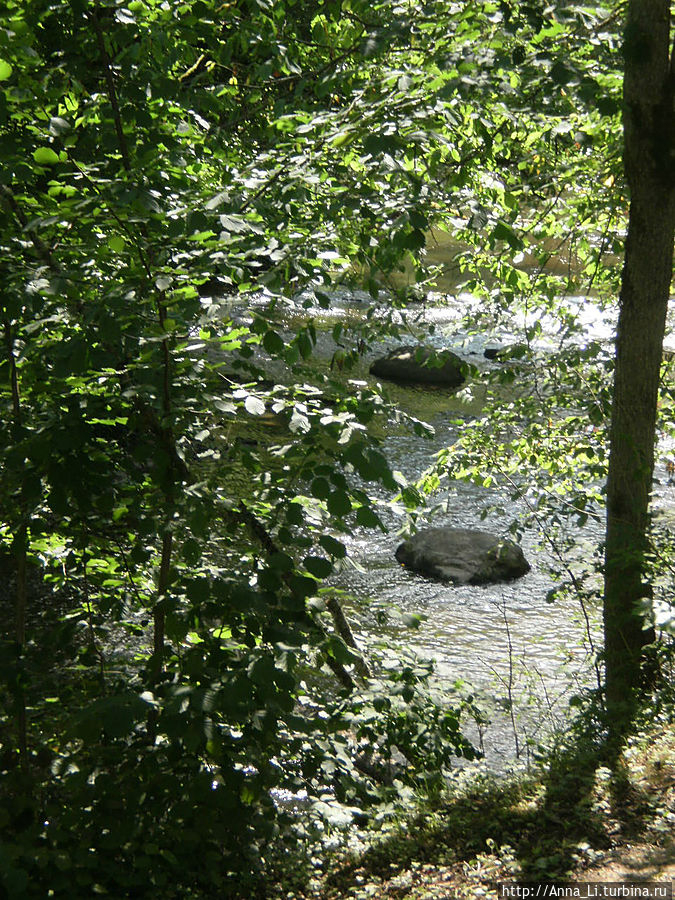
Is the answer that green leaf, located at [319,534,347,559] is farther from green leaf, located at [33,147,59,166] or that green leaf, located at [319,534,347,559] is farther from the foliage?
green leaf, located at [33,147,59,166]

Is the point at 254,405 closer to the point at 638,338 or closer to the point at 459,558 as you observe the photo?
the point at 638,338

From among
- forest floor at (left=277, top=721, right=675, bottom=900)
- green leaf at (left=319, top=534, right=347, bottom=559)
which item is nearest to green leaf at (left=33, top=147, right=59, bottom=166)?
green leaf at (left=319, top=534, right=347, bottom=559)

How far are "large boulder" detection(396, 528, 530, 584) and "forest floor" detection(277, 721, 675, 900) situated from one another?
174 inches

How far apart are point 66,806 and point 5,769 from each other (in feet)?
2.36

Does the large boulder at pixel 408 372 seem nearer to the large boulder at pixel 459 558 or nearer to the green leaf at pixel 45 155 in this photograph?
the large boulder at pixel 459 558

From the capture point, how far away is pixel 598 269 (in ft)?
16.4

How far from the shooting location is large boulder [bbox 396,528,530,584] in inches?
322

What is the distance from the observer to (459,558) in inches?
327

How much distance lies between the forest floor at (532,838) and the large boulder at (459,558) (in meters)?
4.43

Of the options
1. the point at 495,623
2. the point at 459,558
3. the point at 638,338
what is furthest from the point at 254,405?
the point at 459,558

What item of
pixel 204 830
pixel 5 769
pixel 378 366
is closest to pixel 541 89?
pixel 204 830

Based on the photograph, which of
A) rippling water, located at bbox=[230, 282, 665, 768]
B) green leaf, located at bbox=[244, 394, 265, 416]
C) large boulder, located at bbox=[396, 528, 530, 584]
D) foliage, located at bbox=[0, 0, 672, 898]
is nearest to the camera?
green leaf, located at bbox=[244, 394, 265, 416]

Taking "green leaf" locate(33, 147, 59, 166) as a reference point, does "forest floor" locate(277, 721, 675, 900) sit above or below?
below

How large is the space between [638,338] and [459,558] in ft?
14.0
